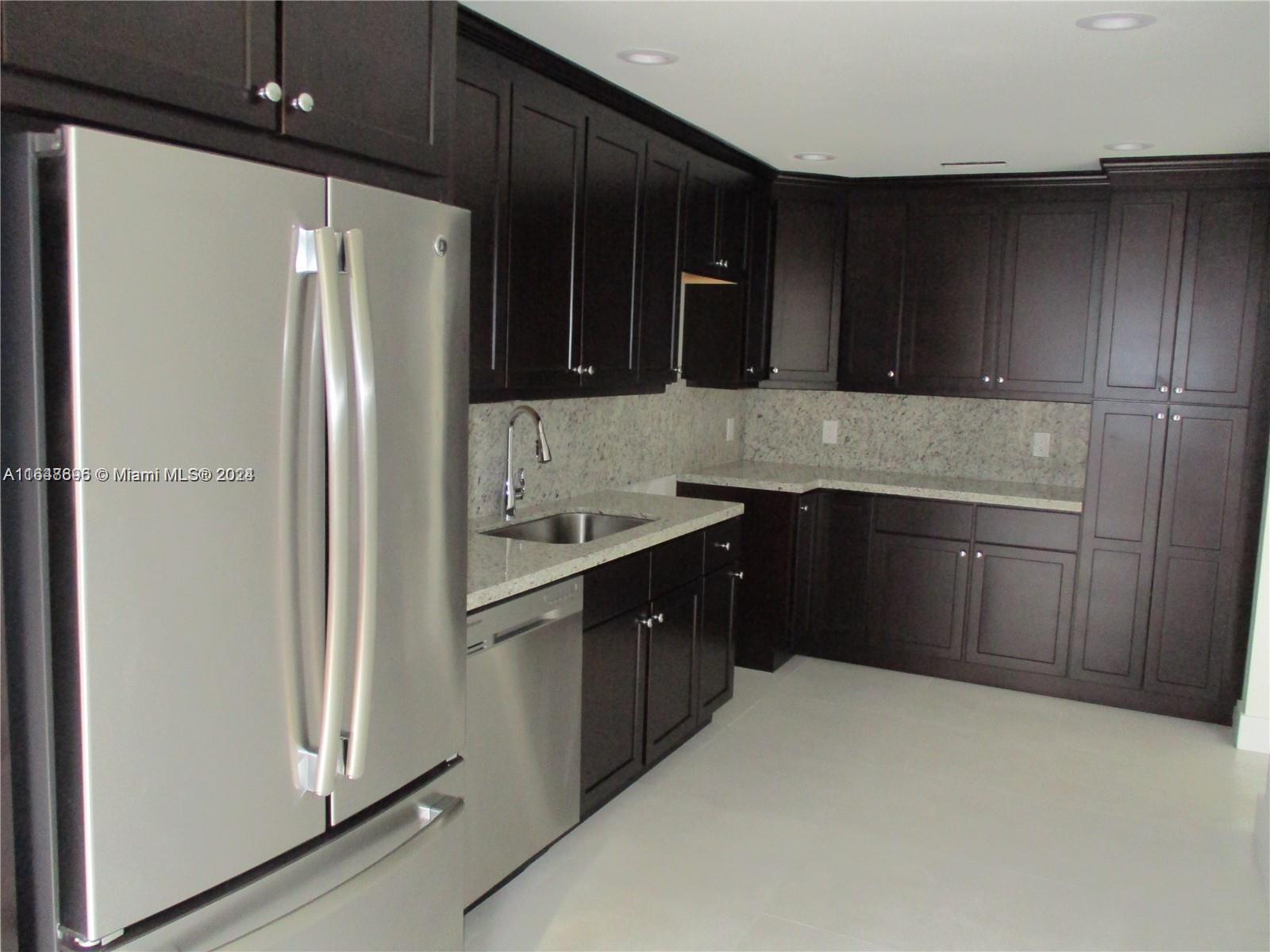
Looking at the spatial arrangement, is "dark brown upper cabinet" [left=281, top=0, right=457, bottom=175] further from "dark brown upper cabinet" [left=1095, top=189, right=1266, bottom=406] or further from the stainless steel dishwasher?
"dark brown upper cabinet" [left=1095, top=189, right=1266, bottom=406]

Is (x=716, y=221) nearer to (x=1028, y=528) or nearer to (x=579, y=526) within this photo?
(x=579, y=526)

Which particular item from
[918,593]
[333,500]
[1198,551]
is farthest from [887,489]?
[333,500]

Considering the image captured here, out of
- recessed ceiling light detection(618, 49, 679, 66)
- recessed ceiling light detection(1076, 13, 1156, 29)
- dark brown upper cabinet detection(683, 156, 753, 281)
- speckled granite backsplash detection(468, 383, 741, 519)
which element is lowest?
speckled granite backsplash detection(468, 383, 741, 519)

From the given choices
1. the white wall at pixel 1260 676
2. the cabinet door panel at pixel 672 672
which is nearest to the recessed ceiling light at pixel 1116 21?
the cabinet door panel at pixel 672 672

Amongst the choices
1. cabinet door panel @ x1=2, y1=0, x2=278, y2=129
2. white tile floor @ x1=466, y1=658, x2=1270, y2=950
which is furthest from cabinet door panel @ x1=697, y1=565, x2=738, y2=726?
cabinet door panel @ x1=2, y1=0, x2=278, y2=129

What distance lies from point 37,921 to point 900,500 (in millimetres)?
4124

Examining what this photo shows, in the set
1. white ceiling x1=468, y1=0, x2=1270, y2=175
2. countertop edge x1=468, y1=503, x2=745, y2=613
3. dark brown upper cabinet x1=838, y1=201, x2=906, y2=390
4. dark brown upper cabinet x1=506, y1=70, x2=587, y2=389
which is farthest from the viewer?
dark brown upper cabinet x1=838, y1=201, x2=906, y2=390

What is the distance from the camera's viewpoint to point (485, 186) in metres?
2.81

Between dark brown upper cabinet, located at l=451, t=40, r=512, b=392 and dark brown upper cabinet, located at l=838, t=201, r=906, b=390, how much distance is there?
2694 mm

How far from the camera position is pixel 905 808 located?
348 centimetres

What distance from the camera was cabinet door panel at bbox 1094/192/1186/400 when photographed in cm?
439

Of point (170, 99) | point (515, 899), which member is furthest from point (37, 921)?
point (515, 899)

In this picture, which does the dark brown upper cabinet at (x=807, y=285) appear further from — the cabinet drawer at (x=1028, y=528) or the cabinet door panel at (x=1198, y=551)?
the cabinet door panel at (x=1198, y=551)

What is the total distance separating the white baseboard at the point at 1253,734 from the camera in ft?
13.6
